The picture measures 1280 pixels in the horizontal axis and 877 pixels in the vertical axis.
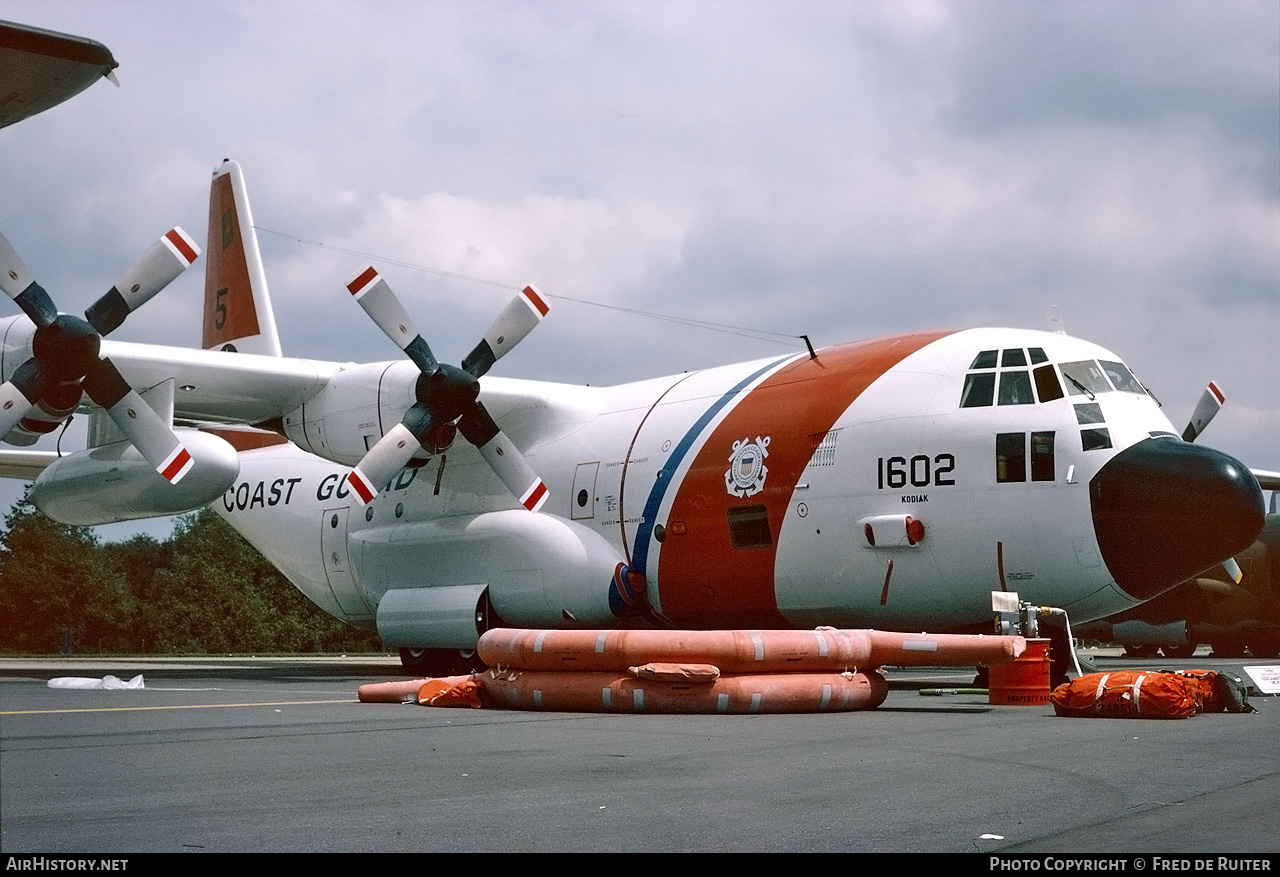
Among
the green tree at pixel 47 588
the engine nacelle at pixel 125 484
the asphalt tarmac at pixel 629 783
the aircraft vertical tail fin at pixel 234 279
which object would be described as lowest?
the green tree at pixel 47 588

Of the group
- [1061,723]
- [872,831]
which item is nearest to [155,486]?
[1061,723]

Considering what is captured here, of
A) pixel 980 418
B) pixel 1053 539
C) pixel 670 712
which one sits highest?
pixel 980 418

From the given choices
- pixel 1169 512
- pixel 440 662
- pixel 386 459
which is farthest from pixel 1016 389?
pixel 440 662

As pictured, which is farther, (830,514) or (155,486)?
(155,486)

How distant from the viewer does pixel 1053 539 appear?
15180mm

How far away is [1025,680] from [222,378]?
12956mm

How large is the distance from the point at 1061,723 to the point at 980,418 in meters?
5.25

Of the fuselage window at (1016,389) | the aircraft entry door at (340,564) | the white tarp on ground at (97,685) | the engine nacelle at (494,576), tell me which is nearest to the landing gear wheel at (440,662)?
the engine nacelle at (494,576)

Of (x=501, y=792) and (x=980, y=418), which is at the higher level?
(x=980, y=418)

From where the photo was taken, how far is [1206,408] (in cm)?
1966

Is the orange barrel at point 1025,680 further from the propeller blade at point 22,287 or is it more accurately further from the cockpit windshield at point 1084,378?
the propeller blade at point 22,287

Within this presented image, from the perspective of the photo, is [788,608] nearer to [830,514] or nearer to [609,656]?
[830,514]

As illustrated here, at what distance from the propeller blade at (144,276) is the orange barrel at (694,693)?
8.45 m

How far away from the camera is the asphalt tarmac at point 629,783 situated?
5.41 metres
